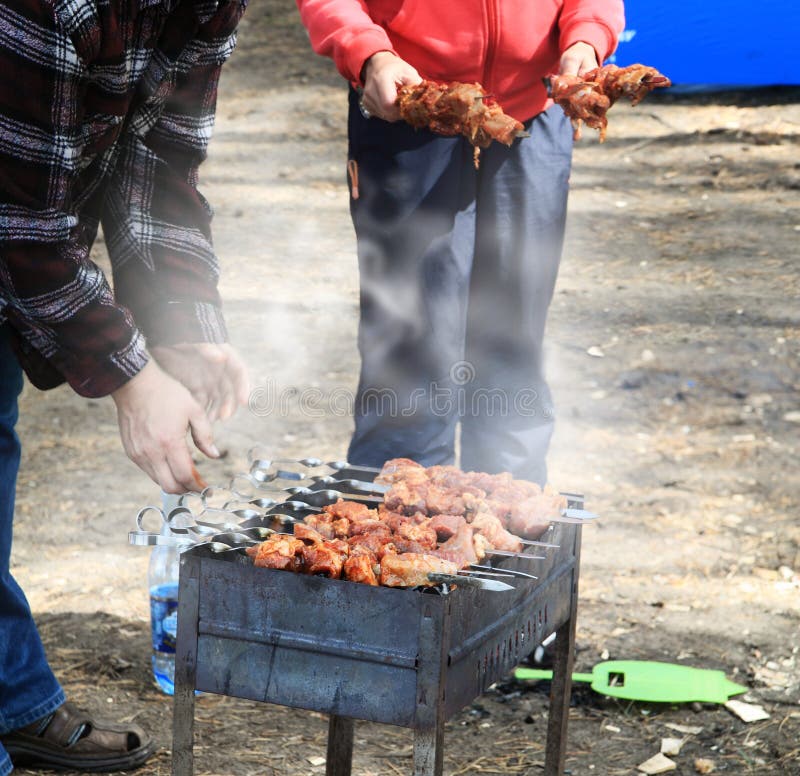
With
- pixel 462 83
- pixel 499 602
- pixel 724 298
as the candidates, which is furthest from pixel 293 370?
pixel 499 602

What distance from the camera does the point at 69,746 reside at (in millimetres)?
3457

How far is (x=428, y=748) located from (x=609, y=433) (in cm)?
411

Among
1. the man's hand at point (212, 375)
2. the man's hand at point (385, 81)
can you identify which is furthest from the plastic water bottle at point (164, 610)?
the man's hand at point (385, 81)

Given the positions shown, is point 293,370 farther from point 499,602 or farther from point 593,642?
point 499,602

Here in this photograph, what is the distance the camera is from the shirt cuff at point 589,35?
12.7ft

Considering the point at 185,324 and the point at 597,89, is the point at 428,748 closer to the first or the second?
the point at 185,324

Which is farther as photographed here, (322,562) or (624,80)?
(624,80)

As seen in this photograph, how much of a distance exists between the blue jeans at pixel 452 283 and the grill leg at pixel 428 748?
5.94 ft

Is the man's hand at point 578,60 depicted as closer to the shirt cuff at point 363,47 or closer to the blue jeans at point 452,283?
the blue jeans at point 452,283

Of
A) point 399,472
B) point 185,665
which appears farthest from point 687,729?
point 185,665

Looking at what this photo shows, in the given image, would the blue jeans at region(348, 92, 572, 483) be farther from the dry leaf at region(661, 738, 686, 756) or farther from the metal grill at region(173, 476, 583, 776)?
the metal grill at region(173, 476, 583, 776)

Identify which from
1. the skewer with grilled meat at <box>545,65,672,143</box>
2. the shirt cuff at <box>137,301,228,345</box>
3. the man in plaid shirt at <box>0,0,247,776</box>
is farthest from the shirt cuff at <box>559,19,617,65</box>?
the shirt cuff at <box>137,301,228,345</box>

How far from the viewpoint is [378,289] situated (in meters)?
4.06

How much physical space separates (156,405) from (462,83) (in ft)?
6.19
